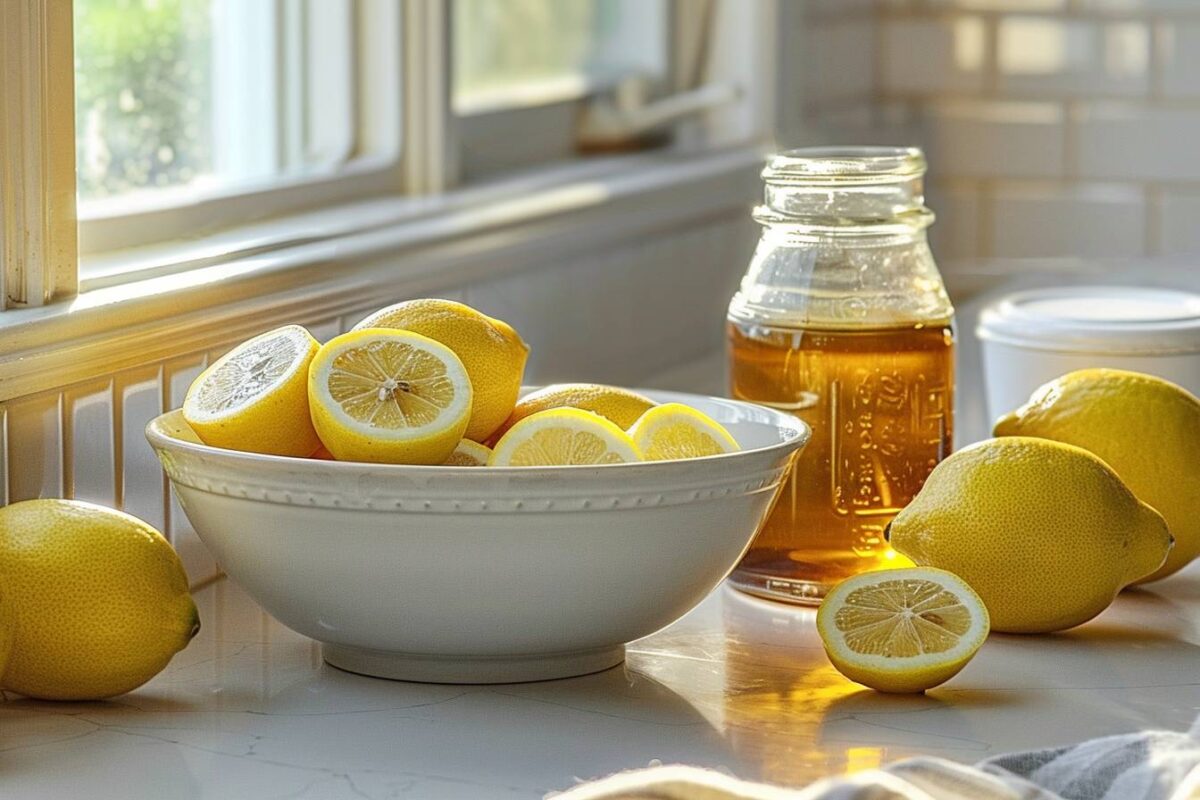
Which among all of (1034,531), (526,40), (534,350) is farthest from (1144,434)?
(526,40)

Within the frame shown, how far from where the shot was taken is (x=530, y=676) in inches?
32.6

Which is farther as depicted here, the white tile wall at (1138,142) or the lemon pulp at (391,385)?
the white tile wall at (1138,142)

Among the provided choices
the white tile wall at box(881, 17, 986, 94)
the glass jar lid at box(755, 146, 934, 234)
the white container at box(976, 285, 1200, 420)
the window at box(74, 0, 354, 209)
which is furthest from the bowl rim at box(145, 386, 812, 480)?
the white tile wall at box(881, 17, 986, 94)

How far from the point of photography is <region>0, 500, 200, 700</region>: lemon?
0.76 m

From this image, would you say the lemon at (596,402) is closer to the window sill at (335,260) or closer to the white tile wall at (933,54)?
the window sill at (335,260)

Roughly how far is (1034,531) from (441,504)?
31 centimetres

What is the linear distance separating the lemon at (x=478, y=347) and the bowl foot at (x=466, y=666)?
0.11 meters

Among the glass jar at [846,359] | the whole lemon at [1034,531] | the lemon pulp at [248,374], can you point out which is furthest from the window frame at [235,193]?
the whole lemon at [1034,531]

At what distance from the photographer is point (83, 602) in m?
0.76

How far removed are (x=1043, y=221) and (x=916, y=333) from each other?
149cm

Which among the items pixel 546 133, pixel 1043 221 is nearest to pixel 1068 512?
pixel 546 133

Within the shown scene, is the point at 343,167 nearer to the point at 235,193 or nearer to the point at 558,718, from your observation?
the point at 235,193

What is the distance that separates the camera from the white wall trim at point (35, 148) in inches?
34.4

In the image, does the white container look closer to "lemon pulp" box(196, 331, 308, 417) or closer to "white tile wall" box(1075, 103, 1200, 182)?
"lemon pulp" box(196, 331, 308, 417)
